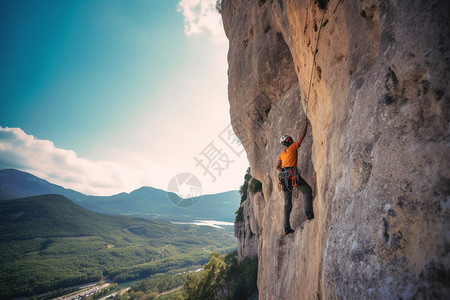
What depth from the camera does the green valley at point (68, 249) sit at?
99062 mm

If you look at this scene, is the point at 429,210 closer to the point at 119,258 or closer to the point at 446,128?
the point at 446,128

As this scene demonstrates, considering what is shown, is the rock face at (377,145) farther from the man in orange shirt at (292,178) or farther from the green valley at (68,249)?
the green valley at (68,249)

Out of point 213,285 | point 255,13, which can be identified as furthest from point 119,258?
point 255,13

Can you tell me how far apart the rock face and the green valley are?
5348 inches

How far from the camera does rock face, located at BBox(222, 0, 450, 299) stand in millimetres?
1725

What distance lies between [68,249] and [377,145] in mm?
181969

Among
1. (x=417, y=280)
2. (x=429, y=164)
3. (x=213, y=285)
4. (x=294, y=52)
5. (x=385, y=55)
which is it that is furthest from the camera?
(x=213, y=285)

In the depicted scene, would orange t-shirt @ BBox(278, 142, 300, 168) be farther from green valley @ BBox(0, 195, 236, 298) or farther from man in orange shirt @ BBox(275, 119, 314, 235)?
green valley @ BBox(0, 195, 236, 298)

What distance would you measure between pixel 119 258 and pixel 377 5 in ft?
555

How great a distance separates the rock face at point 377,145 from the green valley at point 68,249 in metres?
136

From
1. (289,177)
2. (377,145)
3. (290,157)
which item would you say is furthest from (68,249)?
(377,145)

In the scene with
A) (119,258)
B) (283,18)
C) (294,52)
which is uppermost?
(283,18)

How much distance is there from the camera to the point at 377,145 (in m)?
2.39

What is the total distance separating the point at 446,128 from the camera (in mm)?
1834
